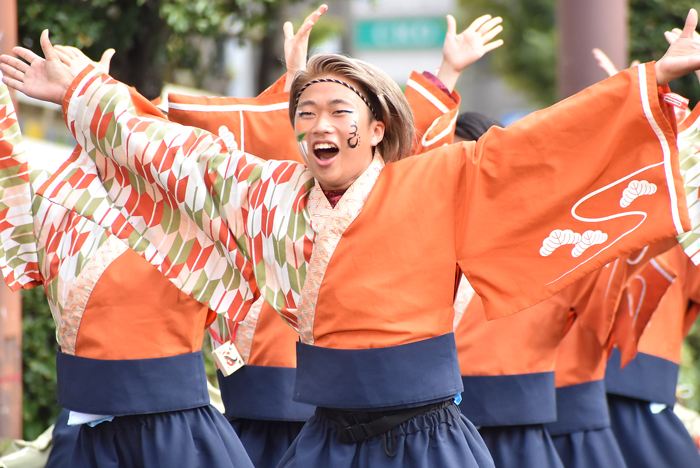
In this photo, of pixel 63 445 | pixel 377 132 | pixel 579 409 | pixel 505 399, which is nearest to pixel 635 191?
pixel 377 132

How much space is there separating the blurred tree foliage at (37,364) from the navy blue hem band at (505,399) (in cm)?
224

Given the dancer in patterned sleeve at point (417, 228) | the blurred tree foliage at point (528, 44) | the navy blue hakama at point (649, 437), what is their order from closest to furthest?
the dancer in patterned sleeve at point (417, 228), the navy blue hakama at point (649, 437), the blurred tree foliage at point (528, 44)

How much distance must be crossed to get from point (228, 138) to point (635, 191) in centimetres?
123

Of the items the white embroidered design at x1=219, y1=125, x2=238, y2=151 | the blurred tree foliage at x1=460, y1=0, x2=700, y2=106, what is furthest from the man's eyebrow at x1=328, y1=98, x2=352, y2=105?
the blurred tree foliage at x1=460, y1=0, x2=700, y2=106

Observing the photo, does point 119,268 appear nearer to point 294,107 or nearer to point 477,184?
point 294,107

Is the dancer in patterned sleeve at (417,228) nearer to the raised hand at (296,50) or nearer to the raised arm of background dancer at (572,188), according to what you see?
the raised arm of background dancer at (572,188)

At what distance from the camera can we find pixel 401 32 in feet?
46.7

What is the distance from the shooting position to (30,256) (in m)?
2.75

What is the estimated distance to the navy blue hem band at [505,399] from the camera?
3.04 metres

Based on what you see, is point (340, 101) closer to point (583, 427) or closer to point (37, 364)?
point (583, 427)

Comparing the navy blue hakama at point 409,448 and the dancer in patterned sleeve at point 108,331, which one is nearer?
the navy blue hakama at point 409,448

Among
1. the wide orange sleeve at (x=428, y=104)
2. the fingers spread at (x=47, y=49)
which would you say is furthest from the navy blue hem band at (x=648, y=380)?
the fingers spread at (x=47, y=49)

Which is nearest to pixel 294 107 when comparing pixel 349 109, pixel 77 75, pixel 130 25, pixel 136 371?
pixel 349 109

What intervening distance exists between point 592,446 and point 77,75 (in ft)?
7.66
